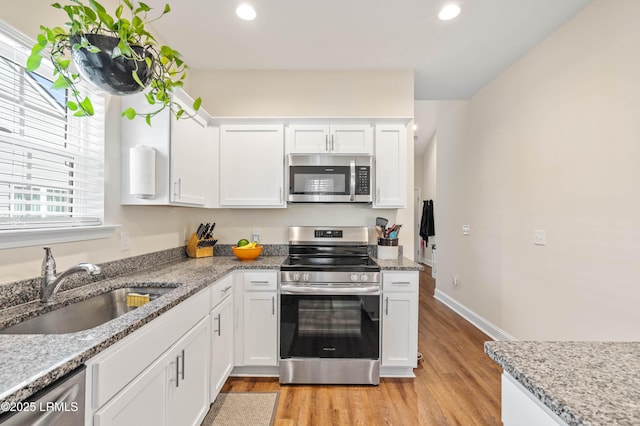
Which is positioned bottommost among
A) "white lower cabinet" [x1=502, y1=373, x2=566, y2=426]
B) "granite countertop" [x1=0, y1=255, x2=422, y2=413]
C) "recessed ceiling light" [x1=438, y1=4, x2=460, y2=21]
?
"white lower cabinet" [x1=502, y1=373, x2=566, y2=426]

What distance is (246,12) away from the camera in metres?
2.13

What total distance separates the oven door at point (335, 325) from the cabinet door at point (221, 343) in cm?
45

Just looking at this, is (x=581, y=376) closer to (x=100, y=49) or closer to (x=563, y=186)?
(x=100, y=49)

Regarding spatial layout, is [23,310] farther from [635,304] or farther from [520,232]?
[520,232]

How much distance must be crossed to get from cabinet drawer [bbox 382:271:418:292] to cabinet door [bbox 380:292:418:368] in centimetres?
4

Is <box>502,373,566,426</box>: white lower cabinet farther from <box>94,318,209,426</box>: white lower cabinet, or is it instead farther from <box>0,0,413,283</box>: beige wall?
<box>0,0,413,283</box>: beige wall

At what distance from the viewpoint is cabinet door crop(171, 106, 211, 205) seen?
2066mm

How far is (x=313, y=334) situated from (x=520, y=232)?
2.13 m

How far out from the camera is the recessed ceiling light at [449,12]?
2.07 m

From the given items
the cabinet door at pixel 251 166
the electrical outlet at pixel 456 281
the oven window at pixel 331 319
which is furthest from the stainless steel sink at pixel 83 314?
the electrical outlet at pixel 456 281

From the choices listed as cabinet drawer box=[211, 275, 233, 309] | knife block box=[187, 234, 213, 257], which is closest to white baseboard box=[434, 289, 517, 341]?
cabinet drawer box=[211, 275, 233, 309]

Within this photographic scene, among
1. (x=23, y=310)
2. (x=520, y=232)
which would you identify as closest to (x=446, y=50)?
(x=520, y=232)

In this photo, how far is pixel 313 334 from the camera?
226cm

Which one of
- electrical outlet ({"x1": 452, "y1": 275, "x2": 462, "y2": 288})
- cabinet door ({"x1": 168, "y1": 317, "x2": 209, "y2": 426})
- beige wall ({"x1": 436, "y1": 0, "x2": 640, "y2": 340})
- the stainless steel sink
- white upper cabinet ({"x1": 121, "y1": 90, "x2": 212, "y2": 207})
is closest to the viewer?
the stainless steel sink
